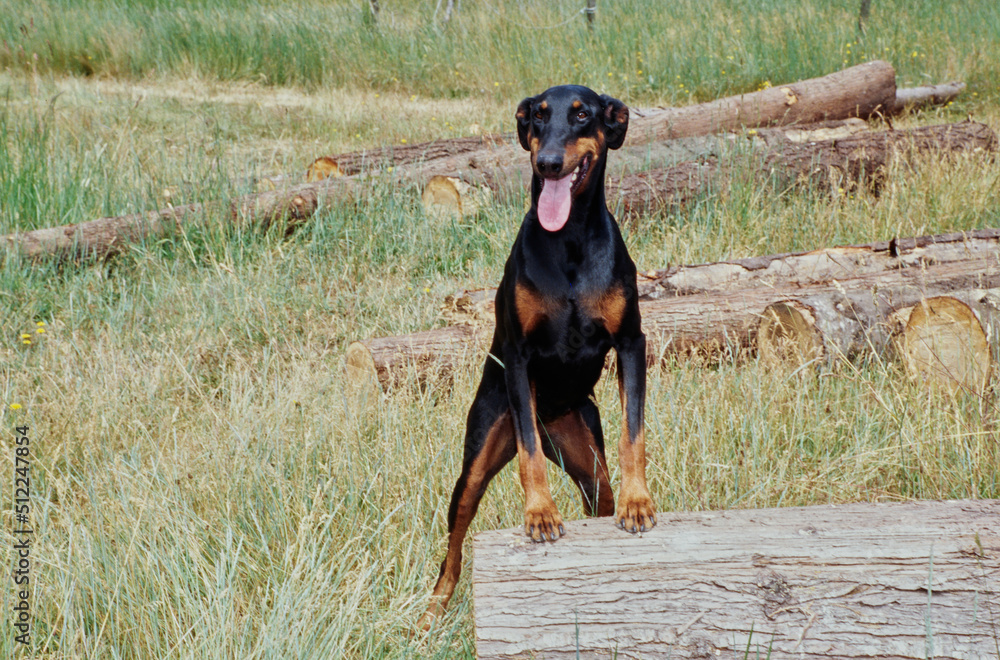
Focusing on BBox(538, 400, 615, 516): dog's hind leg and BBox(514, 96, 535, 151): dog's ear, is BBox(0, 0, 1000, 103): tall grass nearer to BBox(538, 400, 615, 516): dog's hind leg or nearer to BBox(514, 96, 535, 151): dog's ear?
BBox(514, 96, 535, 151): dog's ear

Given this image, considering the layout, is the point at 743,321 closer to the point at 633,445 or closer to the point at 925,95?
the point at 633,445

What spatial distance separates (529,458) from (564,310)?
0.37 m

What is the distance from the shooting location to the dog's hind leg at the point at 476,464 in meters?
2.23

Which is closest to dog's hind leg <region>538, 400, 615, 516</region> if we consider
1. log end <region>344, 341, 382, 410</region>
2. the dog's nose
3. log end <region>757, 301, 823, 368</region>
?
the dog's nose

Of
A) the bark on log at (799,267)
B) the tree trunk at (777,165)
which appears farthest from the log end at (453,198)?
the bark on log at (799,267)

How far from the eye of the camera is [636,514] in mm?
1913

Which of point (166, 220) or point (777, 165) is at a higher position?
point (777, 165)

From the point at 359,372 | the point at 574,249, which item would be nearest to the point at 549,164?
the point at 574,249

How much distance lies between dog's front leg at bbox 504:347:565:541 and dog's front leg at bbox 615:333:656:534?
0.54 ft

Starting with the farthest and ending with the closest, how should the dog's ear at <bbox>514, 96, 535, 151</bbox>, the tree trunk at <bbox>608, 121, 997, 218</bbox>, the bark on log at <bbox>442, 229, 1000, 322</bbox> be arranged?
the tree trunk at <bbox>608, 121, 997, 218</bbox> → the bark on log at <bbox>442, 229, 1000, 322</bbox> → the dog's ear at <bbox>514, 96, 535, 151</bbox>

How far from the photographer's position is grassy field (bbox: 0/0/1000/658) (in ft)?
7.39

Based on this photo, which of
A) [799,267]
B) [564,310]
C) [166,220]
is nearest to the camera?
[564,310]

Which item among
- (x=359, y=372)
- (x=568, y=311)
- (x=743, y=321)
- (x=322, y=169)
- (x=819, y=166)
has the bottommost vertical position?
(x=359, y=372)

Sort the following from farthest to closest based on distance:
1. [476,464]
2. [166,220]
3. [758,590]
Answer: [166,220]
[476,464]
[758,590]
